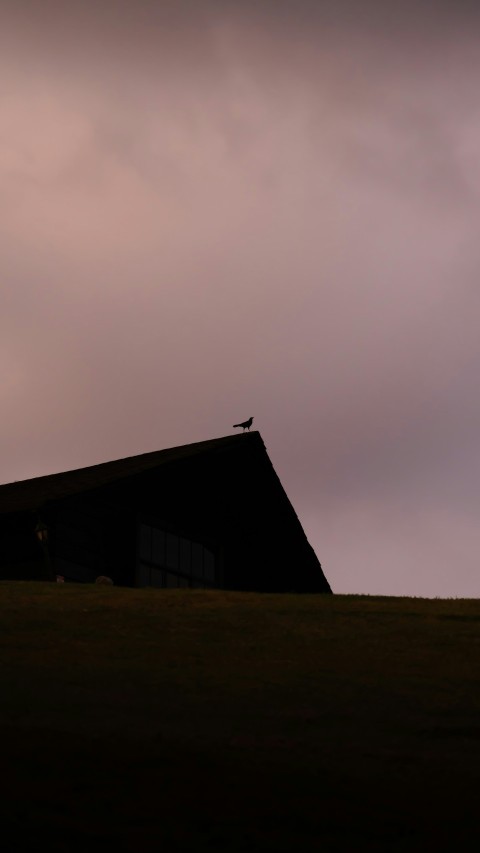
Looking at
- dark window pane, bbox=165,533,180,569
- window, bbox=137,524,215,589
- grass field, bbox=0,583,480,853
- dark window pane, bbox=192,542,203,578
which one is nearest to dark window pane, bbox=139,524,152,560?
window, bbox=137,524,215,589

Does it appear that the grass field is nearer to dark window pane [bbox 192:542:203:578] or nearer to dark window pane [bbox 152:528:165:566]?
dark window pane [bbox 152:528:165:566]

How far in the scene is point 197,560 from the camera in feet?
105

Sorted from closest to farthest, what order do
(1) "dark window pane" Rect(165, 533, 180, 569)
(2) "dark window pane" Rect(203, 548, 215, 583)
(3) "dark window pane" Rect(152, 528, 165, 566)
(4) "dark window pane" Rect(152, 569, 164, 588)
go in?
1. (4) "dark window pane" Rect(152, 569, 164, 588)
2. (3) "dark window pane" Rect(152, 528, 165, 566)
3. (1) "dark window pane" Rect(165, 533, 180, 569)
4. (2) "dark window pane" Rect(203, 548, 215, 583)

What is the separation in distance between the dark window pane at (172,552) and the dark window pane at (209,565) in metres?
1.36

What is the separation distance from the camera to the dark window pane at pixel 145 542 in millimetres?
29531

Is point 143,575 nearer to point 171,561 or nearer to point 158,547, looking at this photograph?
point 158,547

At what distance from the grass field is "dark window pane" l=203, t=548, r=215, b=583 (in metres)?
11.4

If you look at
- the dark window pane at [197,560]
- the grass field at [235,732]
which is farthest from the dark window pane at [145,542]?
the grass field at [235,732]

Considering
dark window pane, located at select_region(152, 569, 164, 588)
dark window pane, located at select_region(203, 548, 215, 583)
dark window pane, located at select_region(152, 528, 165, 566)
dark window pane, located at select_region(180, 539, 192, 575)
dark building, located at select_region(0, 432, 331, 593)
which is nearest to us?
dark building, located at select_region(0, 432, 331, 593)

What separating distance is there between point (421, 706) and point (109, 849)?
595 cm

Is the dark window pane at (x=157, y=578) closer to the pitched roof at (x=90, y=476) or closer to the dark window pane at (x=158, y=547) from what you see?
the dark window pane at (x=158, y=547)

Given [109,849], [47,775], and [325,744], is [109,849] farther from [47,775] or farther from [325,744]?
[325,744]

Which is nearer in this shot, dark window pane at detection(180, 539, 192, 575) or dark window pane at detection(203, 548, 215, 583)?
dark window pane at detection(180, 539, 192, 575)

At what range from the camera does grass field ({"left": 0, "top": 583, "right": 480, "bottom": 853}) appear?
32.0 feet
